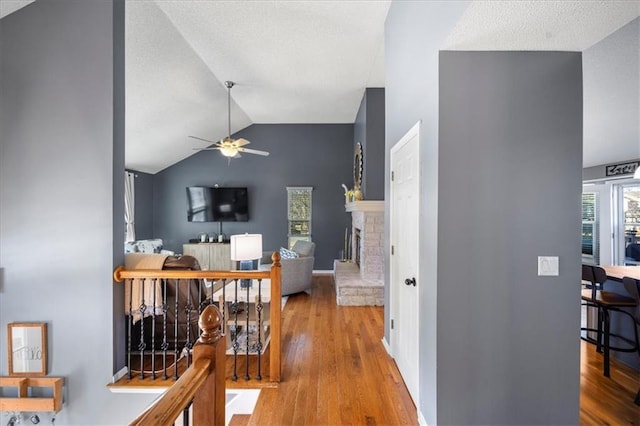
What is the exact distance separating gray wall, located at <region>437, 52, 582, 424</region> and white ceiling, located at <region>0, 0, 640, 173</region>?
21 centimetres

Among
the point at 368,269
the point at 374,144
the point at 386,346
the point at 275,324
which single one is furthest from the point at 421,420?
the point at 374,144

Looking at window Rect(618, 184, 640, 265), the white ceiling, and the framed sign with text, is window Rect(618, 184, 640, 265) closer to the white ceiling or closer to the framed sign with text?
the framed sign with text

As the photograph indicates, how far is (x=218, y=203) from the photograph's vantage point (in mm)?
7148

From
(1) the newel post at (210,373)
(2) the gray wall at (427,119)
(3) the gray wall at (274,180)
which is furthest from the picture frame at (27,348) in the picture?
(3) the gray wall at (274,180)

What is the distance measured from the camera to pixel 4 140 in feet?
8.75

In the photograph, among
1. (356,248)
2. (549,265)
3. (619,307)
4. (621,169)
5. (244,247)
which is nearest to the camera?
(549,265)

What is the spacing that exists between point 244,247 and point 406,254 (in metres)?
1.88

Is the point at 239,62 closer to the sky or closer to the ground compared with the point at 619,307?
closer to the sky

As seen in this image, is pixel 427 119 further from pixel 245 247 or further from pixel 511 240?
pixel 245 247

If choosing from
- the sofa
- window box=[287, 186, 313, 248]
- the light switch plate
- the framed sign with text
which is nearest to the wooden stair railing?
the light switch plate

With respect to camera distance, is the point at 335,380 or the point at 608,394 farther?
the point at 335,380

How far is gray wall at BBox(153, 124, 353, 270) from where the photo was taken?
7.19 m

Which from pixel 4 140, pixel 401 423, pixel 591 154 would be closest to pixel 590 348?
pixel 401 423

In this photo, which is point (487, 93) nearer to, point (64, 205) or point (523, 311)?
point (523, 311)
